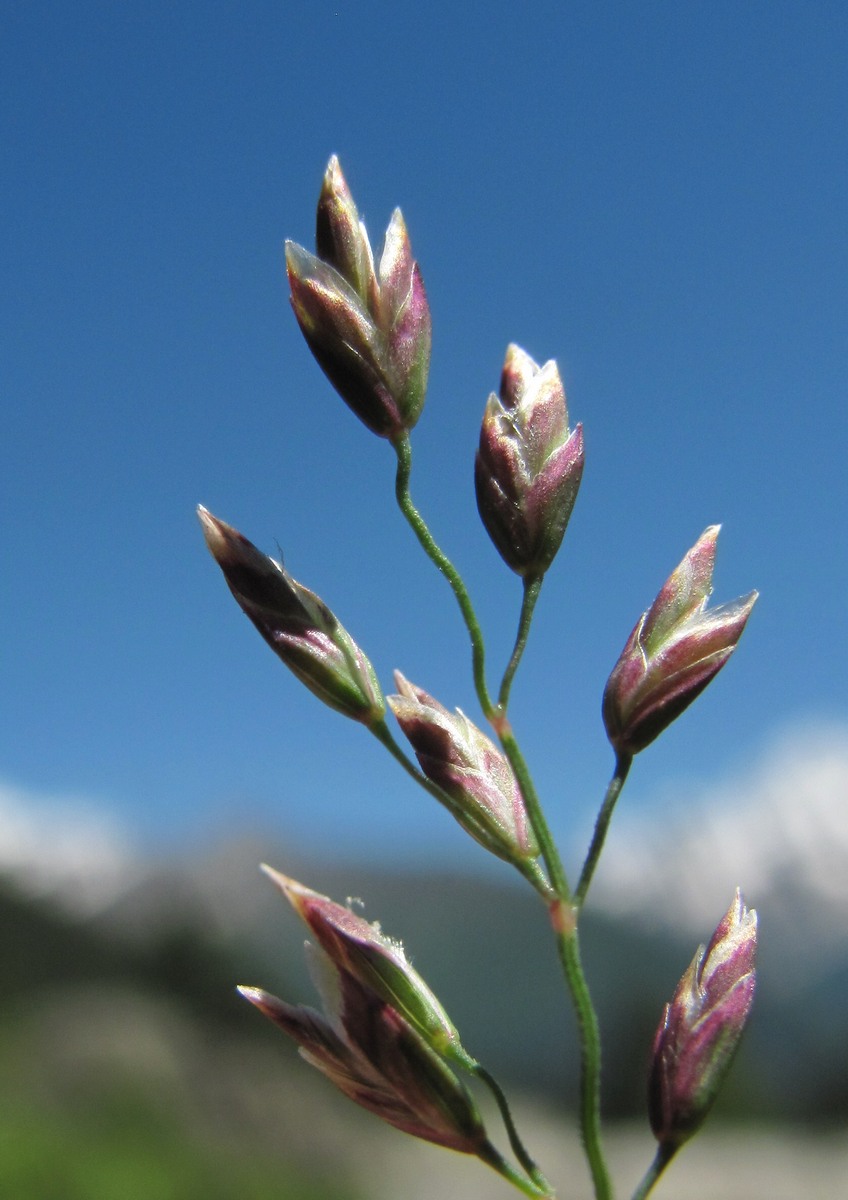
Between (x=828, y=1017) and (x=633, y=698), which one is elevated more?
(x=633, y=698)

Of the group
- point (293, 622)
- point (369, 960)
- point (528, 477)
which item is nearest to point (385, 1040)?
point (369, 960)

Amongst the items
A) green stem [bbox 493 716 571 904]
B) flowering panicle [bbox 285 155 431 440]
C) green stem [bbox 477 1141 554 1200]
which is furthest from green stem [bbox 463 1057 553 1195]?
flowering panicle [bbox 285 155 431 440]

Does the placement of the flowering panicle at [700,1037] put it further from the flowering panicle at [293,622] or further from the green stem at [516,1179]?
the flowering panicle at [293,622]

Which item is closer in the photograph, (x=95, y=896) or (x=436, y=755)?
(x=436, y=755)

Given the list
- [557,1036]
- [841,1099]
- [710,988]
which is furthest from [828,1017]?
[710,988]

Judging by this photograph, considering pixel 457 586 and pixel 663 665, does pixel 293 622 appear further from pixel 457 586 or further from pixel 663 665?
pixel 663 665

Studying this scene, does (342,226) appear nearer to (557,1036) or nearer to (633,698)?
(633,698)

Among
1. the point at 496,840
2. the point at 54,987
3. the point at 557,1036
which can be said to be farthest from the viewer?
the point at 557,1036

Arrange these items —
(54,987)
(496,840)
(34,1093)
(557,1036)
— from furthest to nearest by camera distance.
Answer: (557,1036) → (54,987) → (34,1093) → (496,840)
